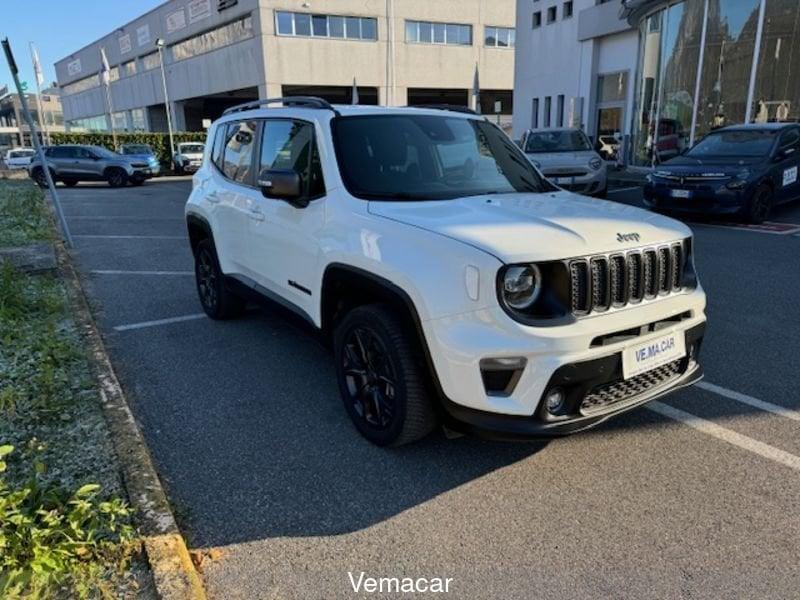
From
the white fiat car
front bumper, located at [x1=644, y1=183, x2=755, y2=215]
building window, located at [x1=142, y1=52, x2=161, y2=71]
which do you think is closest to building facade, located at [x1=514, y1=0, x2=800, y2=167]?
front bumper, located at [x1=644, y1=183, x2=755, y2=215]

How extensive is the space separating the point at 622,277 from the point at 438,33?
141 feet

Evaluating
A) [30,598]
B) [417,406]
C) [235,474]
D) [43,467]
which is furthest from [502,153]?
[30,598]

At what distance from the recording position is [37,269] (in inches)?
287

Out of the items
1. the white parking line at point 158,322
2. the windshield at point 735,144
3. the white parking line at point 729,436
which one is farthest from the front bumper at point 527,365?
the windshield at point 735,144

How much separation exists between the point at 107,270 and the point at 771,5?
16.3 meters

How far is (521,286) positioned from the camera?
9.23 feet

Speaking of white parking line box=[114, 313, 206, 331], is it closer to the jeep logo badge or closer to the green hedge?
the jeep logo badge

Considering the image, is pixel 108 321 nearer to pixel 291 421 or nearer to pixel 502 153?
pixel 291 421

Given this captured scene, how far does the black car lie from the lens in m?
10.2

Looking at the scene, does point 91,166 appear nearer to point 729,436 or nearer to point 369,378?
point 369,378

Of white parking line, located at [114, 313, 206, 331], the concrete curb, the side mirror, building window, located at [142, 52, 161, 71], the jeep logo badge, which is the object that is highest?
building window, located at [142, 52, 161, 71]

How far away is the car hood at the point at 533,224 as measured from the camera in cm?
281

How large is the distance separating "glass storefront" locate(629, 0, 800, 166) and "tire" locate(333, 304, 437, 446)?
52.2 ft

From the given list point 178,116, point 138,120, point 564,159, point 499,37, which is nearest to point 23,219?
point 564,159
